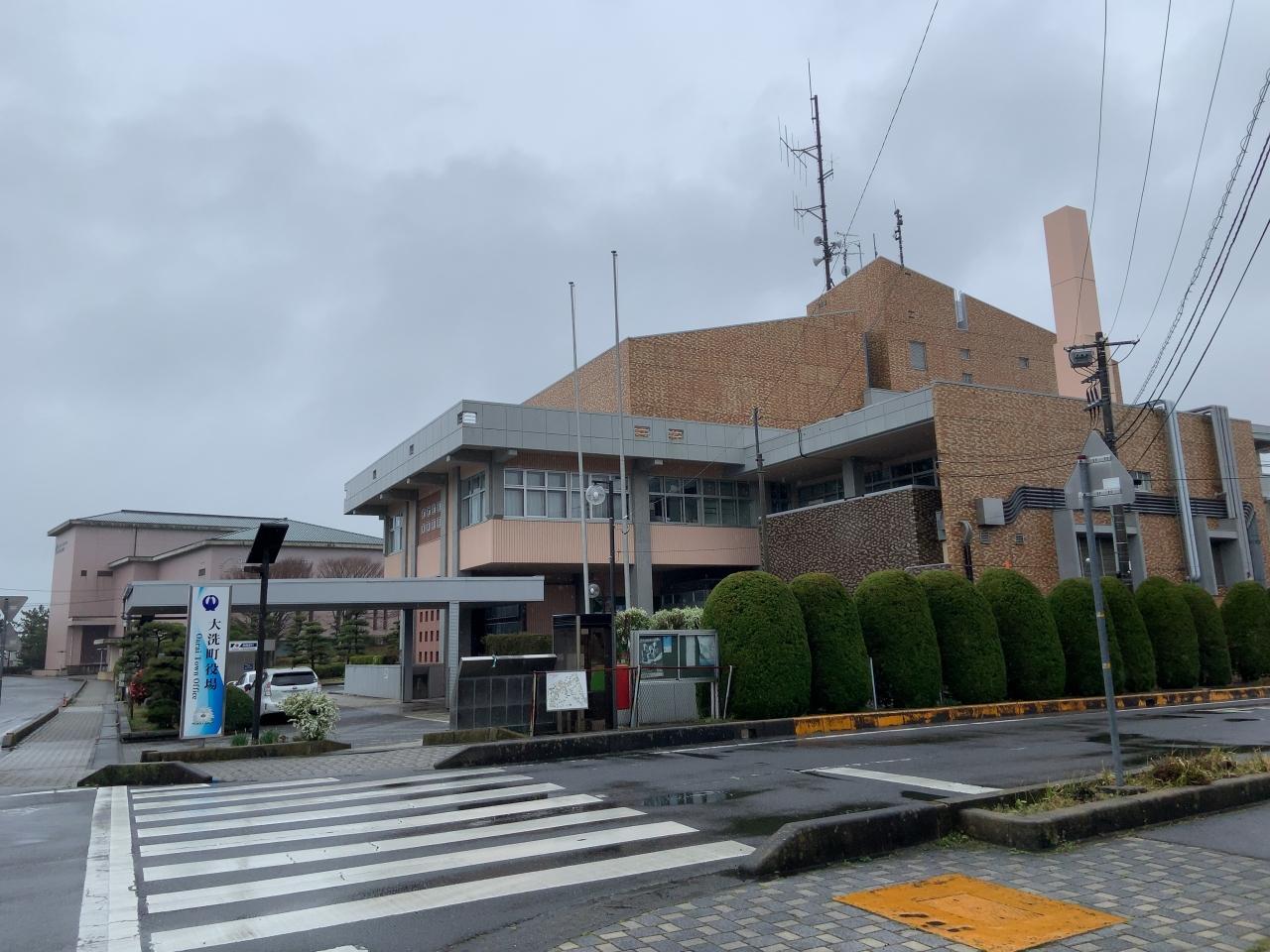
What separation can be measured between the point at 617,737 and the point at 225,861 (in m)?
8.00

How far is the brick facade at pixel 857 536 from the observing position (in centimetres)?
2936

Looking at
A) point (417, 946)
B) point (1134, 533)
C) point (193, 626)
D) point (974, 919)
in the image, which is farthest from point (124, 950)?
point (1134, 533)

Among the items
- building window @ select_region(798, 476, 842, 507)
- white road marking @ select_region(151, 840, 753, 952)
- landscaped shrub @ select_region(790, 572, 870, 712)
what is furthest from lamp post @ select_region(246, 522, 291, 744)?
building window @ select_region(798, 476, 842, 507)

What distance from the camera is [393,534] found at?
46125 millimetres

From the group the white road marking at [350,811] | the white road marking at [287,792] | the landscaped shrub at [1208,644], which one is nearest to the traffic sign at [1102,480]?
the white road marking at [350,811]

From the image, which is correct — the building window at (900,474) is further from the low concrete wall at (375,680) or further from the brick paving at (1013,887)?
the brick paving at (1013,887)

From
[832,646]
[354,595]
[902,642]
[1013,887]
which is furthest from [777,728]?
[354,595]

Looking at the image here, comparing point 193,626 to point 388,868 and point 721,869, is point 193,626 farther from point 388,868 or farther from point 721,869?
point 721,869

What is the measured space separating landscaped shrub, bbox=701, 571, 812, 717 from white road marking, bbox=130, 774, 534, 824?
22.2 ft

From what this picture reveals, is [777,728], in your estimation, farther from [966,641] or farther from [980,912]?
[980,912]

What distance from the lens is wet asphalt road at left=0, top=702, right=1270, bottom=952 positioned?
565 centimetres

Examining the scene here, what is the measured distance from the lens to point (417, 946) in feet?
17.3

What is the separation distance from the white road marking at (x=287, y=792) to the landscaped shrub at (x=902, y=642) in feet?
33.9

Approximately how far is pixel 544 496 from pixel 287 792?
22.9m
